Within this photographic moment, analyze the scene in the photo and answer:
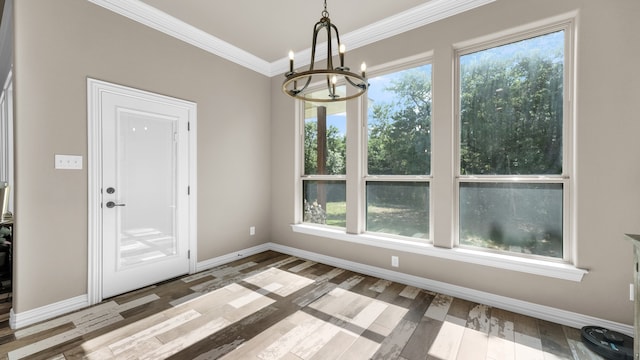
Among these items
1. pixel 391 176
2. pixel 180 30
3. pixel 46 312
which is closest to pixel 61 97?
pixel 180 30

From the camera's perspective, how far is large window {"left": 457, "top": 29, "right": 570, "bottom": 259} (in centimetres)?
242

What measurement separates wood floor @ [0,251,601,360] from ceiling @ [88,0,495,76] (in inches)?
115

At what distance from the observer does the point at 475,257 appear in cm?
267

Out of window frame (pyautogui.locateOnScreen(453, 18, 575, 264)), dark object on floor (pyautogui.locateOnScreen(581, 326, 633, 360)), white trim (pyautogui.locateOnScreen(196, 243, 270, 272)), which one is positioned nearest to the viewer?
dark object on floor (pyautogui.locateOnScreen(581, 326, 633, 360))

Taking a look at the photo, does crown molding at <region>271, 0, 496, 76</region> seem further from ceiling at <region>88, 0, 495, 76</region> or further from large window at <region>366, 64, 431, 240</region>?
large window at <region>366, 64, 431, 240</region>

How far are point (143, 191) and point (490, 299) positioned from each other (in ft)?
12.3

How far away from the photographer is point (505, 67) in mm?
2660

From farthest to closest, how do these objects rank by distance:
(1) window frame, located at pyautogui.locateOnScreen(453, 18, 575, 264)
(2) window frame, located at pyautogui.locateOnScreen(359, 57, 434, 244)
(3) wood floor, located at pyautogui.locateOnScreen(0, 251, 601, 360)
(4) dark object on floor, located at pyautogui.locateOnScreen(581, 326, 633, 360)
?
(2) window frame, located at pyautogui.locateOnScreen(359, 57, 434, 244) < (1) window frame, located at pyautogui.locateOnScreen(453, 18, 575, 264) < (3) wood floor, located at pyautogui.locateOnScreen(0, 251, 601, 360) < (4) dark object on floor, located at pyautogui.locateOnScreen(581, 326, 633, 360)

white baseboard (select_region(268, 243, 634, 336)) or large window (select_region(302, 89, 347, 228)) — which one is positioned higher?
large window (select_region(302, 89, 347, 228))

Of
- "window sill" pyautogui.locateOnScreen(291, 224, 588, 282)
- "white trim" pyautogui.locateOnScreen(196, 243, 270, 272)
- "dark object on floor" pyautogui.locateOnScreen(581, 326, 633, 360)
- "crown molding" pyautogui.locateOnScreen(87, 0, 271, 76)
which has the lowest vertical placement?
"dark object on floor" pyautogui.locateOnScreen(581, 326, 633, 360)

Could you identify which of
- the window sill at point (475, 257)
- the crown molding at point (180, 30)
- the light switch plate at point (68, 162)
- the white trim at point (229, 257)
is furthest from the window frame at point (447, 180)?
the light switch plate at point (68, 162)

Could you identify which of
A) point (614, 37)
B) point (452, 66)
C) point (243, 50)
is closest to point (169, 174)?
point (243, 50)

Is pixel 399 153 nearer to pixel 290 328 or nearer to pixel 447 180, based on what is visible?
pixel 447 180

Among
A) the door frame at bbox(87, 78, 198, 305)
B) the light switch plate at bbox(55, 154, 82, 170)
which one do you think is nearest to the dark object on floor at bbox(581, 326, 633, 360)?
the door frame at bbox(87, 78, 198, 305)
